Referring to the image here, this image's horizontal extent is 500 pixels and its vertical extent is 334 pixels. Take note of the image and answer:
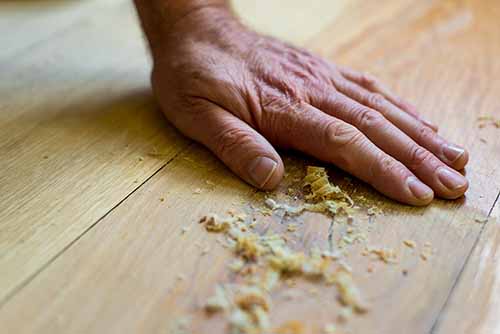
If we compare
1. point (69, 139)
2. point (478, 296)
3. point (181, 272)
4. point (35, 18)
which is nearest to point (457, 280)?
point (478, 296)

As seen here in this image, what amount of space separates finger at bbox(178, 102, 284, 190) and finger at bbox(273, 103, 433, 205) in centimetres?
6

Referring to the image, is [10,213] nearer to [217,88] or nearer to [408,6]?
[217,88]

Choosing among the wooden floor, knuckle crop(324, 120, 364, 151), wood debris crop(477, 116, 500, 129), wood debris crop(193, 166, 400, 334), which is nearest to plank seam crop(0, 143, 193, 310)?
the wooden floor

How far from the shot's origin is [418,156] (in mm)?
868

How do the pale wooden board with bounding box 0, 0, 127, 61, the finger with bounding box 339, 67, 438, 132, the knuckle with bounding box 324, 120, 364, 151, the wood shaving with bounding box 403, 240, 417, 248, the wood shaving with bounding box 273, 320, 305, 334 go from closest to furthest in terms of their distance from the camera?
the wood shaving with bounding box 273, 320, 305, 334, the wood shaving with bounding box 403, 240, 417, 248, the knuckle with bounding box 324, 120, 364, 151, the finger with bounding box 339, 67, 438, 132, the pale wooden board with bounding box 0, 0, 127, 61

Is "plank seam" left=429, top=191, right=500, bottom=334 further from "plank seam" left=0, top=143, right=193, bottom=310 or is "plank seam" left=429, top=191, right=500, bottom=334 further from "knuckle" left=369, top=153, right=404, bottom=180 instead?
"plank seam" left=0, top=143, right=193, bottom=310

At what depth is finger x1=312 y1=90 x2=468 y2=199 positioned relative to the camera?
0.85 metres

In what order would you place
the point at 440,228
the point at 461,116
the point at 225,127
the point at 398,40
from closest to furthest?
the point at 440,228
the point at 225,127
the point at 461,116
the point at 398,40

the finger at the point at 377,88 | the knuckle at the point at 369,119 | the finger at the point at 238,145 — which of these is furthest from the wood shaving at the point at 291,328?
the finger at the point at 377,88

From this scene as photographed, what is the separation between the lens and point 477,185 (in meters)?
Result: 0.89

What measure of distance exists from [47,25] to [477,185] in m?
1.07

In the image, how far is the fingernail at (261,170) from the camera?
86cm

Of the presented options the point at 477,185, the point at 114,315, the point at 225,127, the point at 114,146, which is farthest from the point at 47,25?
the point at 477,185

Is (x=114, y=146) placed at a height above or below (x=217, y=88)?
below
